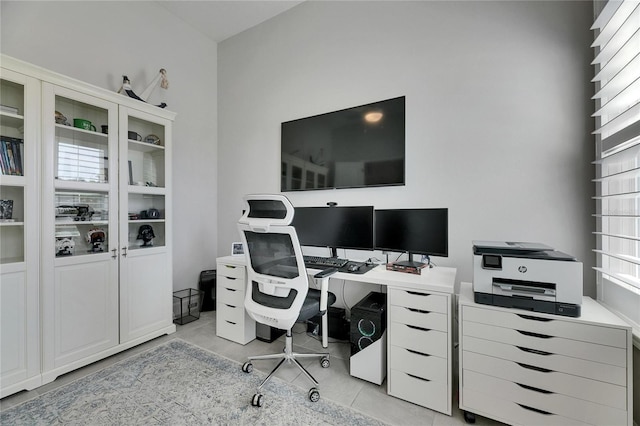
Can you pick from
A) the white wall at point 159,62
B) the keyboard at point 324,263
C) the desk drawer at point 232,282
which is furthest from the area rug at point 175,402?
the white wall at point 159,62

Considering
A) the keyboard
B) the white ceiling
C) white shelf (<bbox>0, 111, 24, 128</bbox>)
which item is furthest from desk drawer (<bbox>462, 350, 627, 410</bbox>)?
the white ceiling

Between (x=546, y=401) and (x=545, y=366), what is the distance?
7.0 inches

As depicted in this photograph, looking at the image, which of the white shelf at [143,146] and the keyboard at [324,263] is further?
the white shelf at [143,146]

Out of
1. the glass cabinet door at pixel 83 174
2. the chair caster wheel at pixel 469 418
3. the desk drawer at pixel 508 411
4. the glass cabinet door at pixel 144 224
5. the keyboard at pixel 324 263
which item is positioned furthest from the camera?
the glass cabinet door at pixel 144 224

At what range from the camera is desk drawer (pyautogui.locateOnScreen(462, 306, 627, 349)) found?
3.94 feet

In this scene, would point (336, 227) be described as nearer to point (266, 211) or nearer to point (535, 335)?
point (266, 211)

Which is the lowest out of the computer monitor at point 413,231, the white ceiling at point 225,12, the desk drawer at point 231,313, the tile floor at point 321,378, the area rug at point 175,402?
the tile floor at point 321,378

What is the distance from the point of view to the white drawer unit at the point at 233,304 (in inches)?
93.7

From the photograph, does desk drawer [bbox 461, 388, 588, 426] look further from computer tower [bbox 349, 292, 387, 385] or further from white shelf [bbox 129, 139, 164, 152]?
white shelf [bbox 129, 139, 164, 152]

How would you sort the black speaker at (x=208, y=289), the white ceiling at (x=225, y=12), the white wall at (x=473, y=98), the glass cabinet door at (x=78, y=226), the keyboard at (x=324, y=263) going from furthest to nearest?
the black speaker at (x=208, y=289)
the white ceiling at (x=225, y=12)
the keyboard at (x=324, y=263)
the glass cabinet door at (x=78, y=226)
the white wall at (x=473, y=98)

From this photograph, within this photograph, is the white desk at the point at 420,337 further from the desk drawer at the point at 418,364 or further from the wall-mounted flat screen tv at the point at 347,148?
the wall-mounted flat screen tv at the point at 347,148

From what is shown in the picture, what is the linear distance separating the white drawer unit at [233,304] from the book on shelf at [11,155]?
1567 millimetres

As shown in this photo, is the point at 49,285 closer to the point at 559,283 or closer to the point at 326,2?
the point at 559,283

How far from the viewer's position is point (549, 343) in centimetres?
131
